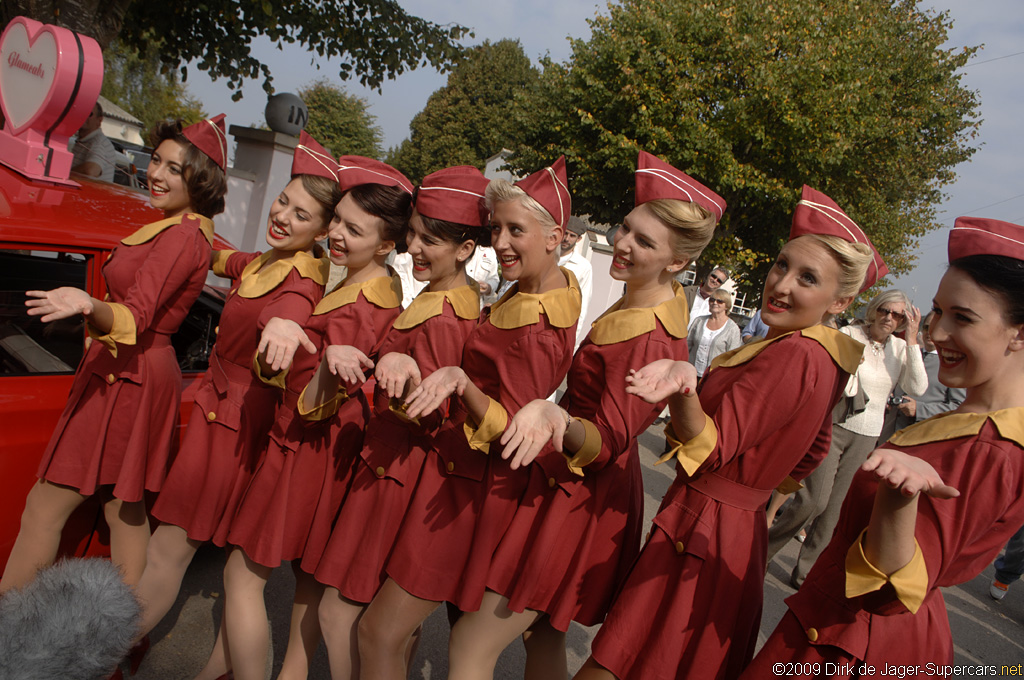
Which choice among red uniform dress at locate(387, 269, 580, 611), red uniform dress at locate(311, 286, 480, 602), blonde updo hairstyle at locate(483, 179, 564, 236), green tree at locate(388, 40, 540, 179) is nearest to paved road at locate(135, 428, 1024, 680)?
red uniform dress at locate(311, 286, 480, 602)

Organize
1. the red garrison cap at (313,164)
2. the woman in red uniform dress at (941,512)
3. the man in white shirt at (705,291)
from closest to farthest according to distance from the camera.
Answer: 1. the woman in red uniform dress at (941,512)
2. the red garrison cap at (313,164)
3. the man in white shirt at (705,291)

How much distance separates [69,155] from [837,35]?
18285mm

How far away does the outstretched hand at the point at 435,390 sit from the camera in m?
1.83

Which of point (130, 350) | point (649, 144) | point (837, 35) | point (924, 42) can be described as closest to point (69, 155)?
point (130, 350)


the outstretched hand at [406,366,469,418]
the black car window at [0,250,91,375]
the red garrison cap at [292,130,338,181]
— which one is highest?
the red garrison cap at [292,130,338,181]

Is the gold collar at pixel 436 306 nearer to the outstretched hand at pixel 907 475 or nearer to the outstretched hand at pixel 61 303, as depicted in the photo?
the outstretched hand at pixel 61 303

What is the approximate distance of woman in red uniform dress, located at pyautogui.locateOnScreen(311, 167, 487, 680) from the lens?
87.7 inches

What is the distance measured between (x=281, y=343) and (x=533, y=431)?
0.83 metres

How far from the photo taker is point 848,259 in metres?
1.90

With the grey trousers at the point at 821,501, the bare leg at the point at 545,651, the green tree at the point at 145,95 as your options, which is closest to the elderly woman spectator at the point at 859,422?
the grey trousers at the point at 821,501

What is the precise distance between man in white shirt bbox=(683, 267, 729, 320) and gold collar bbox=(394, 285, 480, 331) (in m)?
6.51

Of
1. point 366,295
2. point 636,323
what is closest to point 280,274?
point 366,295

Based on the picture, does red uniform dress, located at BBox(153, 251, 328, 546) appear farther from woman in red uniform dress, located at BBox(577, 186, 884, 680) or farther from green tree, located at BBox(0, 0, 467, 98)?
green tree, located at BBox(0, 0, 467, 98)

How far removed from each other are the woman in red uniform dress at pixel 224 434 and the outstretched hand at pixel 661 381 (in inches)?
52.0
